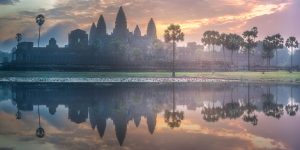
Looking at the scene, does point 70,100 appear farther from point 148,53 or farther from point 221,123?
point 148,53

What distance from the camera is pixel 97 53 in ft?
438

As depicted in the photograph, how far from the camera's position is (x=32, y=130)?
1822 cm

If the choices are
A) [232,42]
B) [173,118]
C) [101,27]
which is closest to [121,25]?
[101,27]

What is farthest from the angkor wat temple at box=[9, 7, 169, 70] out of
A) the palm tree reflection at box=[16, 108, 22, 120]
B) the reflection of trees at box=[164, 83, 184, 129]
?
the reflection of trees at box=[164, 83, 184, 129]

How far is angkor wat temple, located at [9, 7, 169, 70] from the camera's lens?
102 meters

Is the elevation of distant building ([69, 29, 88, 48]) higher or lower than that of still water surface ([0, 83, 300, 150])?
higher

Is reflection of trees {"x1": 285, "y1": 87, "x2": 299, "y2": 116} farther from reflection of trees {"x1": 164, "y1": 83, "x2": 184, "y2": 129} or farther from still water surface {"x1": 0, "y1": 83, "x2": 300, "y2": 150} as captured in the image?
reflection of trees {"x1": 164, "y1": 83, "x2": 184, "y2": 129}

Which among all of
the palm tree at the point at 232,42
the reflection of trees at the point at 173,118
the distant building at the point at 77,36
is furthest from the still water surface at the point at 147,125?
the distant building at the point at 77,36

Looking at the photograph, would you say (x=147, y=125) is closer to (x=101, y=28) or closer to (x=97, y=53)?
(x=97, y=53)

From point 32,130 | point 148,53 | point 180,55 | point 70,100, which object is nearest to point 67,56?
point 148,53

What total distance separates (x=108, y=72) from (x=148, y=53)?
46973 millimetres

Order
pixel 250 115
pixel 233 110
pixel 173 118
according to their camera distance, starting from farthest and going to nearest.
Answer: pixel 233 110, pixel 250 115, pixel 173 118

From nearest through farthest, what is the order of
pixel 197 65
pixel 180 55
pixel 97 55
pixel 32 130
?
pixel 32 130, pixel 197 65, pixel 97 55, pixel 180 55

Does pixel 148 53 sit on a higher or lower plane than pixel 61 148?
higher
